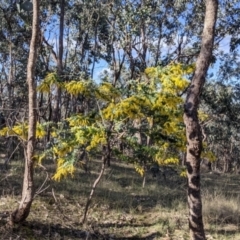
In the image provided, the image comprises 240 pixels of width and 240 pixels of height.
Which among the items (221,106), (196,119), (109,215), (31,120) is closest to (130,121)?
(196,119)

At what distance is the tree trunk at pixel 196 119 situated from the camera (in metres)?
5.52

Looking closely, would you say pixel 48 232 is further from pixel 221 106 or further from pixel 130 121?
pixel 221 106

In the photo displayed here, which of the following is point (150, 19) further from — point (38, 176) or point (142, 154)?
point (142, 154)

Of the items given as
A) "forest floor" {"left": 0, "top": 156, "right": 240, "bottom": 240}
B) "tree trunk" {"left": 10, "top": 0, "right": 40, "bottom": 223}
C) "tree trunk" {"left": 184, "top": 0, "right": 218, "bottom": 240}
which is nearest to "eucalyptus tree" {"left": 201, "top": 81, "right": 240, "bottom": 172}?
"forest floor" {"left": 0, "top": 156, "right": 240, "bottom": 240}

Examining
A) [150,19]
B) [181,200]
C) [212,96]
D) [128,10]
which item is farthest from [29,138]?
[212,96]

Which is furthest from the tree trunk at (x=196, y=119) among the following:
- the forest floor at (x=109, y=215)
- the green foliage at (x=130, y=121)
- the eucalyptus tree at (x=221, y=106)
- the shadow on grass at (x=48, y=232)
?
the eucalyptus tree at (x=221, y=106)

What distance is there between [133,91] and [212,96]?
14.8 meters

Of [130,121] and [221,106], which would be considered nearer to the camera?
[130,121]

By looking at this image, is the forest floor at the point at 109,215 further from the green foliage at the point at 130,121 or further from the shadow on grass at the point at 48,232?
the green foliage at the point at 130,121

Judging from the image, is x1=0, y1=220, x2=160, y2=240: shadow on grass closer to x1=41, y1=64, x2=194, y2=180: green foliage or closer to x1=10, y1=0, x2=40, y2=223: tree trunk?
x1=10, y1=0, x2=40, y2=223: tree trunk

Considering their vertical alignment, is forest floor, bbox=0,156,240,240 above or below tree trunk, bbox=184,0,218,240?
below

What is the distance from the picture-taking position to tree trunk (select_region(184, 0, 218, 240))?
552 cm

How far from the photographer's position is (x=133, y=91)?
625 cm

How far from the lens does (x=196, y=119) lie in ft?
18.1
